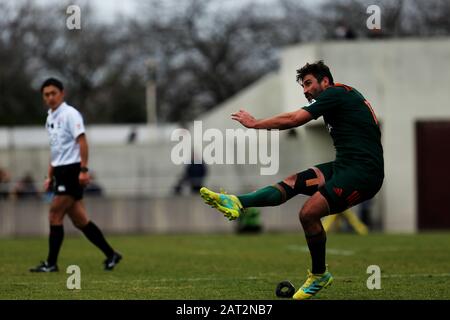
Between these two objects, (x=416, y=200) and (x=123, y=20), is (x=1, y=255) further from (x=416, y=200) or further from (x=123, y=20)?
(x=123, y=20)

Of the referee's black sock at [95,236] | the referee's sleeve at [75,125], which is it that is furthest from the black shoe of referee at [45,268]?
the referee's sleeve at [75,125]

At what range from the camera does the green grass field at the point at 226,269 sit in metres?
10.0

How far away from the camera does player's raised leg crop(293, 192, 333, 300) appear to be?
9.43 m

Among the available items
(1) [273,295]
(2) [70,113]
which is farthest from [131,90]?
(1) [273,295]

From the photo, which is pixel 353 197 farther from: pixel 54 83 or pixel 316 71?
pixel 54 83

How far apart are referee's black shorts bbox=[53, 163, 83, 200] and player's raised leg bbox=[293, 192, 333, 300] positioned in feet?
13.3

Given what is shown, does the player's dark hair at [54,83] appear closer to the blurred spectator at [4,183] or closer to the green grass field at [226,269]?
the green grass field at [226,269]

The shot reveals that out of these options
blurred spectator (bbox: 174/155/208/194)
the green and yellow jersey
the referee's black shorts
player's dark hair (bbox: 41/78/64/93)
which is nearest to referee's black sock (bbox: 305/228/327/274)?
the green and yellow jersey

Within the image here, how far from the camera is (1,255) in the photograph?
16.1 metres

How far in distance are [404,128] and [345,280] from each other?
18.6 metres

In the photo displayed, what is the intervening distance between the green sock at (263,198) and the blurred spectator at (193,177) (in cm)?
1654

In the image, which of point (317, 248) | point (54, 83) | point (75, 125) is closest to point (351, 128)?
point (317, 248)

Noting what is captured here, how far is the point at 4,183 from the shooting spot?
2683 centimetres
